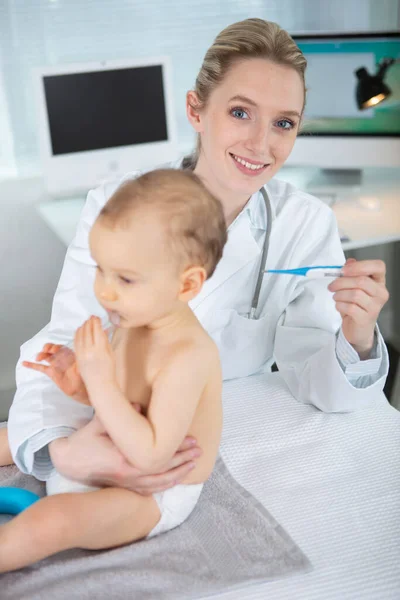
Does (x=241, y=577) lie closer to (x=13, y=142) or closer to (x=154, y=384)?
(x=154, y=384)

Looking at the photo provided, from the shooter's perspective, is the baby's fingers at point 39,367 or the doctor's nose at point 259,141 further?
the doctor's nose at point 259,141

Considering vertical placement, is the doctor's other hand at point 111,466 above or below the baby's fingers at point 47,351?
below

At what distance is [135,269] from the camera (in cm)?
76

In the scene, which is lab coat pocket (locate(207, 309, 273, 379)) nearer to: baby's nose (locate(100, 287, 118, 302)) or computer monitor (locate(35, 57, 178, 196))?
baby's nose (locate(100, 287, 118, 302))

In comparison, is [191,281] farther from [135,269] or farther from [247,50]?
[247,50]

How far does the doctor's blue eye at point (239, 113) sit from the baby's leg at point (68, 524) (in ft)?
1.99

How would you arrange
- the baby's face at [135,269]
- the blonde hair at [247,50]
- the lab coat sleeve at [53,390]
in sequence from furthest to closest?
the blonde hair at [247,50], the lab coat sleeve at [53,390], the baby's face at [135,269]

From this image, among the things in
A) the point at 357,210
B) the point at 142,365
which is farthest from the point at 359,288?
the point at 357,210

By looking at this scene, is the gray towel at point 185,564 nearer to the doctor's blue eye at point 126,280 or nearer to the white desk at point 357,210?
the doctor's blue eye at point 126,280

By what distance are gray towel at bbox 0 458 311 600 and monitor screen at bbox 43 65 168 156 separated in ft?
4.63

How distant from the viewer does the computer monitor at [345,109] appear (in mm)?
2229

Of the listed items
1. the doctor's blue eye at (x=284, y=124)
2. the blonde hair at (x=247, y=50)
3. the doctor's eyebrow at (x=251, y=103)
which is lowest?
the doctor's blue eye at (x=284, y=124)

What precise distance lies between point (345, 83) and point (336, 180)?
0.34 m

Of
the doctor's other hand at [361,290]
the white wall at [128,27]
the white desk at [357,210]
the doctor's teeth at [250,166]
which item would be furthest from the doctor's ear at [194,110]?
the white wall at [128,27]
